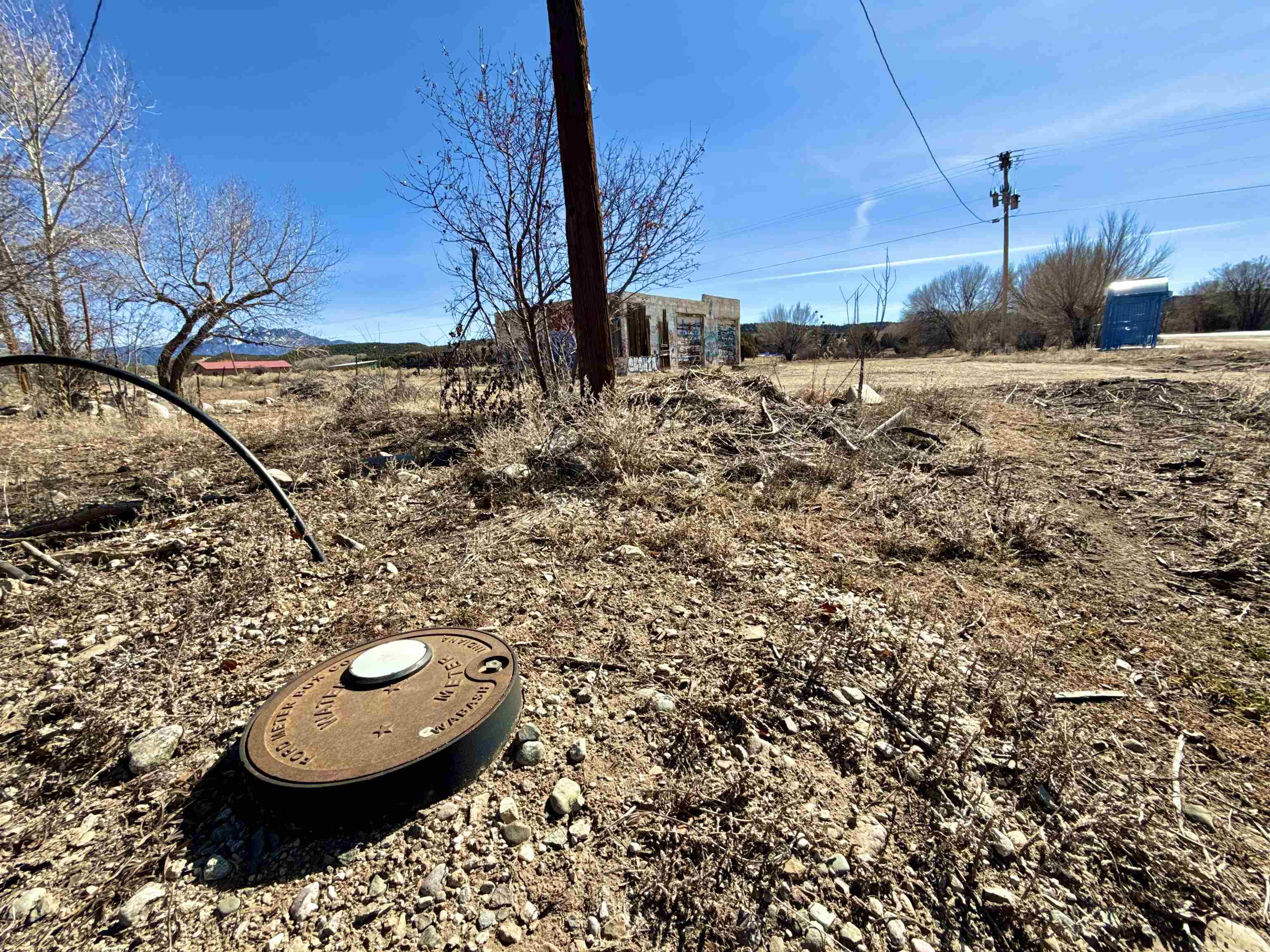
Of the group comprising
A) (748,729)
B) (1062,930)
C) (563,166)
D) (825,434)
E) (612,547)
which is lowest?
(1062,930)

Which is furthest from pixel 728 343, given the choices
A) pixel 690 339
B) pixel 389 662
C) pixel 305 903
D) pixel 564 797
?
pixel 305 903

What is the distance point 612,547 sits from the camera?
3000 mm

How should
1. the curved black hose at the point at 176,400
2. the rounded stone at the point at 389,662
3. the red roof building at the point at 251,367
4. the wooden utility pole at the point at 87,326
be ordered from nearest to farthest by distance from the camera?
1. the rounded stone at the point at 389,662
2. the curved black hose at the point at 176,400
3. the wooden utility pole at the point at 87,326
4. the red roof building at the point at 251,367

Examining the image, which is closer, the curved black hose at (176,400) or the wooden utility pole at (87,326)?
the curved black hose at (176,400)

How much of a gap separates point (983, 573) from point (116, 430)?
8.89 meters

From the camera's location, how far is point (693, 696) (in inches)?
71.6

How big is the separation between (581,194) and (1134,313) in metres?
27.6

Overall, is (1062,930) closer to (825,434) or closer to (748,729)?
(748,729)

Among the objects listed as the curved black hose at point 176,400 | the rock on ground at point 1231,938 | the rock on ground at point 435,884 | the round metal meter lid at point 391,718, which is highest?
the curved black hose at point 176,400

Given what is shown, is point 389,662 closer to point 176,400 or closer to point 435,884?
point 435,884

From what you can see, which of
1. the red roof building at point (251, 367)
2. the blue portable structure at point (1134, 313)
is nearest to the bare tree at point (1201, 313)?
the blue portable structure at point (1134, 313)

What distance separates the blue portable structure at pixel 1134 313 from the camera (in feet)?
69.7

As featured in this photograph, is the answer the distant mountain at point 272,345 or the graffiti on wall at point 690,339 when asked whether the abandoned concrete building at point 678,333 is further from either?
the distant mountain at point 272,345

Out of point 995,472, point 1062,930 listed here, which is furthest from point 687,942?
point 995,472
